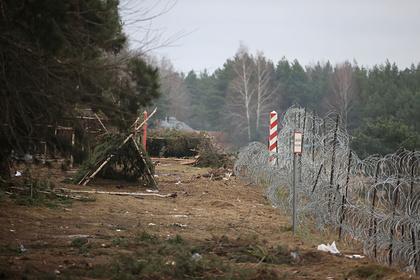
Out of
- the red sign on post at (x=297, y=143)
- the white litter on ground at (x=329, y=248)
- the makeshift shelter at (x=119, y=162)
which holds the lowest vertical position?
the white litter on ground at (x=329, y=248)

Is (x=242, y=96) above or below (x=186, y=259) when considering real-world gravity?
above

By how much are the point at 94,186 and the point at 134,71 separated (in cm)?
862

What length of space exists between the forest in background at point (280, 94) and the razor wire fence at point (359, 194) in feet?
104

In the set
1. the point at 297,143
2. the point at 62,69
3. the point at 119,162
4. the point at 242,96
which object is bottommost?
the point at 119,162

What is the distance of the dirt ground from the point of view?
739 cm

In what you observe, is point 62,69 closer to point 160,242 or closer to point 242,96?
point 160,242

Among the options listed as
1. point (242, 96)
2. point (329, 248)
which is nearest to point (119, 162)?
point (329, 248)

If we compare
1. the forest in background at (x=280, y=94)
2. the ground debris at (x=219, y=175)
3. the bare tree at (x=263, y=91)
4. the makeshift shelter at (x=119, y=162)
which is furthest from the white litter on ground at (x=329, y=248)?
the bare tree at (x=263, y=91)

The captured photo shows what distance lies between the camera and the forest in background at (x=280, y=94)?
173ft

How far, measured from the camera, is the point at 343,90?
59906 millimetres

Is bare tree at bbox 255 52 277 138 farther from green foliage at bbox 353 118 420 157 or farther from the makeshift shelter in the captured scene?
the makeshift shelter

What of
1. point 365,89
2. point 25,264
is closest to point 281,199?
point 25,264

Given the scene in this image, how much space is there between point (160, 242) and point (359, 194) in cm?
395

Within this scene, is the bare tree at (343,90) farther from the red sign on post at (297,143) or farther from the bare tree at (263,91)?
the red sign on post at (297,143)
